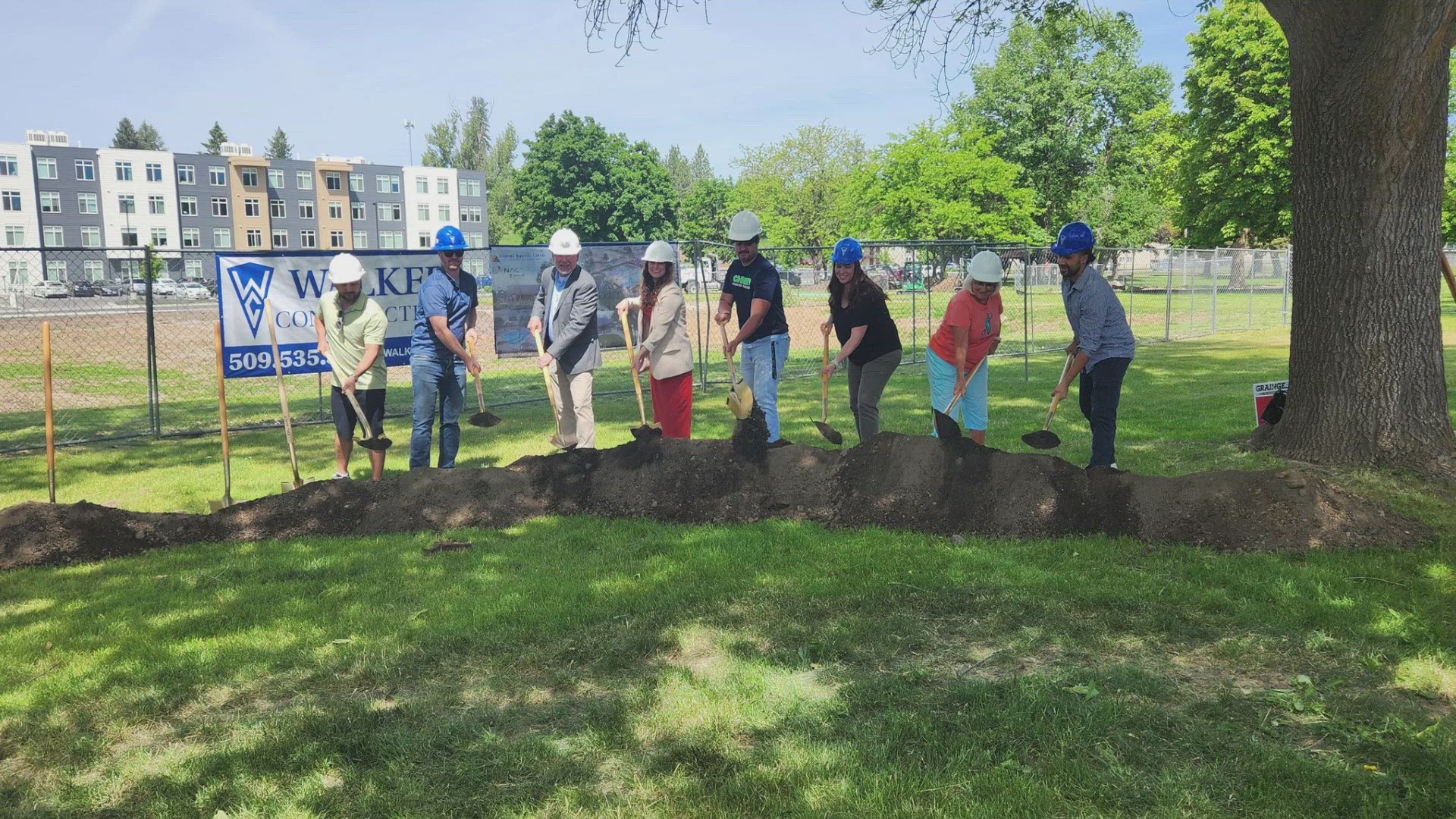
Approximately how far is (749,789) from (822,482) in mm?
3725

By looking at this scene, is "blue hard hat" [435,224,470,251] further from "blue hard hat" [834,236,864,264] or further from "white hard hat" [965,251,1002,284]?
"white hard hat" [965,251,1002,284]

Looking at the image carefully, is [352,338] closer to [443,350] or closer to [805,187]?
[443,350]

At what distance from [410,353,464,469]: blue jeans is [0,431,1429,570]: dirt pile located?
25.1 inches

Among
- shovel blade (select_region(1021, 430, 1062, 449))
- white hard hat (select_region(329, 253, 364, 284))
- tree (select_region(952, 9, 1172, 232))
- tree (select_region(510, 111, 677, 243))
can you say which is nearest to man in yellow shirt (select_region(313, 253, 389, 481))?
white hard hat (select_region(329, 253, 364, 284))

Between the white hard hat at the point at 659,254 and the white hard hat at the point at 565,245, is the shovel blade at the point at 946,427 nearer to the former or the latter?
the white hard hat at the point at 659,254

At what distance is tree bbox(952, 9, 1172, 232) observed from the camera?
5591 cm

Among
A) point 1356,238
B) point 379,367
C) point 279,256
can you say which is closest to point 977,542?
point 1356,238

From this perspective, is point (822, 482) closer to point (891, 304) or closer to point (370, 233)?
point (891, 304)

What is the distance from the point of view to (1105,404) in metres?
7.02

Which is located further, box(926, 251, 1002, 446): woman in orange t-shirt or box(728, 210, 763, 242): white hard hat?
box(728, 210, 763, 242): white hard hat

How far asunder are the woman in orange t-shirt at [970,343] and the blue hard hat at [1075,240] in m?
0.45

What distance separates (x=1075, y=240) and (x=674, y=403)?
10.5 feet

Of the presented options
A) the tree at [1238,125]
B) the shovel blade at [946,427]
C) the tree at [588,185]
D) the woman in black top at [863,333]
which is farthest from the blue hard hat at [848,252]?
the tree at [588,185]

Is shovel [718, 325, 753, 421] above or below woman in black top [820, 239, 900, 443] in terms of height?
below
